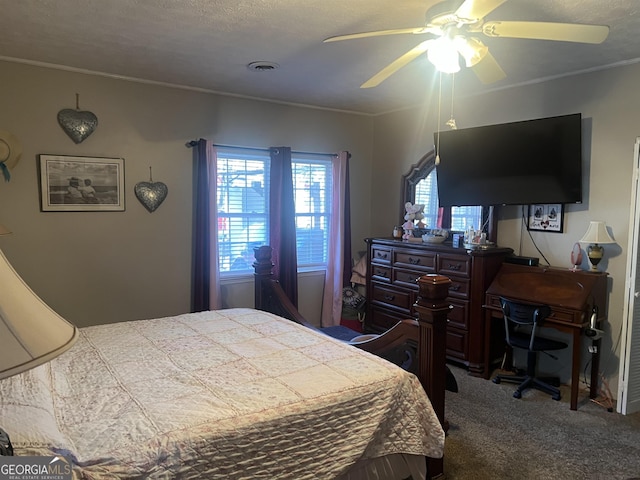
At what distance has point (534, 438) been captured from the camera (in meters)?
2.83

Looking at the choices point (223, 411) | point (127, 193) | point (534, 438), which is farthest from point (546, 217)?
point (127, 193)

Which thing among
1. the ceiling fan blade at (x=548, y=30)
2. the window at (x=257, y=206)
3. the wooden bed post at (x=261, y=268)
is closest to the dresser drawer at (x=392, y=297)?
the window at (x=257, y=206)

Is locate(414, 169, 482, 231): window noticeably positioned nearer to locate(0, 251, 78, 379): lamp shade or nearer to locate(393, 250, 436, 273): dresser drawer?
locate(393, 250, 436, 273): dresser drawer

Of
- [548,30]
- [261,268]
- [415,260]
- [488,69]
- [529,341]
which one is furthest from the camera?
[415,260]

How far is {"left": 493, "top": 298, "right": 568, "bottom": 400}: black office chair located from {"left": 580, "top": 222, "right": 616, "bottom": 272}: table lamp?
0.57 metres

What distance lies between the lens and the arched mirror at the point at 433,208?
419 cm

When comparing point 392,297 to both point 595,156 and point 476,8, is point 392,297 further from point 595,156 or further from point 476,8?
point 476,8

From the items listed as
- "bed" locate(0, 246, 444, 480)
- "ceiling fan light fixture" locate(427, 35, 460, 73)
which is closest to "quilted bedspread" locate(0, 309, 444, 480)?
"bed" locate(0, 246, 444, 480)

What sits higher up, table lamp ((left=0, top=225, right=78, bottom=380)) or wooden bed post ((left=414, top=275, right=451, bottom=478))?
table lamp ((left=0, top=225, right=78, bottom=380))

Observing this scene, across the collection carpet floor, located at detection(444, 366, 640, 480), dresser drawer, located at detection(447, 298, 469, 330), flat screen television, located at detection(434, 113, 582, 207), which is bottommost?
carpet floor, located at detection(444, 366, 640, 480)

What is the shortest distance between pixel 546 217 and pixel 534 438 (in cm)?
181

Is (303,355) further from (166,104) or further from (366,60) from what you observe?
(166,104)

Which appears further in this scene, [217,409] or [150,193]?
[150,193]

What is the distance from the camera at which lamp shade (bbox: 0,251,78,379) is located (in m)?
0.69
